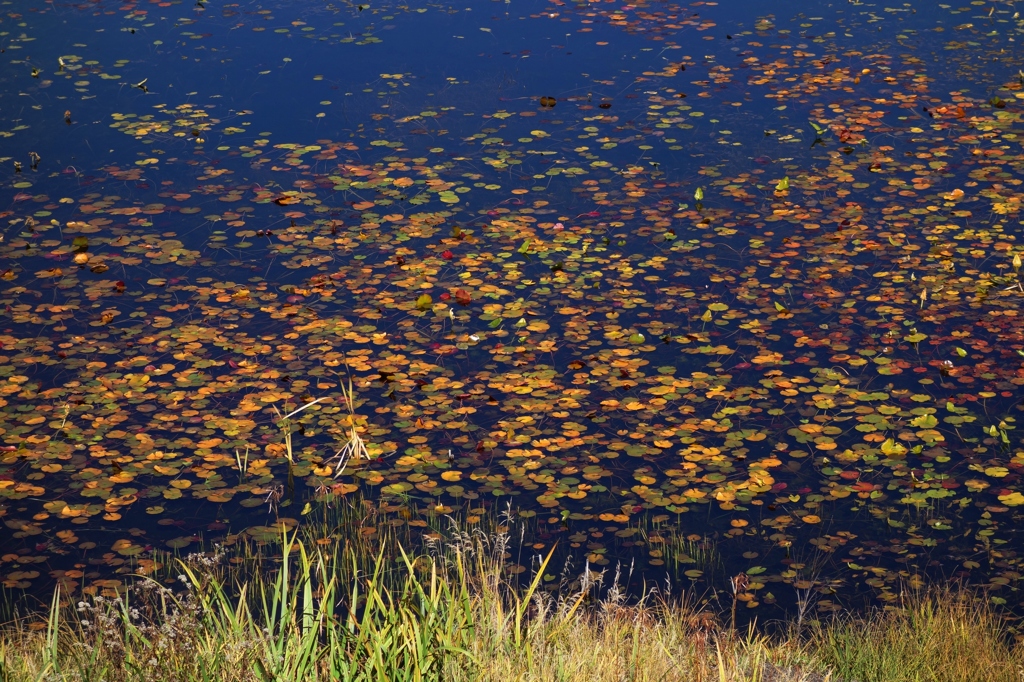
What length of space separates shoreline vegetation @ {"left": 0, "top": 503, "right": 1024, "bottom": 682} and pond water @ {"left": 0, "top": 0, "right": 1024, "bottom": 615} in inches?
10.4

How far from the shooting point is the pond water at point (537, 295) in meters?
5.63

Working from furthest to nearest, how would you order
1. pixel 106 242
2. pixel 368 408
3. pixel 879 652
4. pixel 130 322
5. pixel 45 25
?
pixel 45 25 → pixel 106 242 → pixel 130 322 → pixel 368 408 → pixel 879 652

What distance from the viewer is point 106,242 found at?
332 inches

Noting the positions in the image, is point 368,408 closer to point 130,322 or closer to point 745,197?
point 130,322

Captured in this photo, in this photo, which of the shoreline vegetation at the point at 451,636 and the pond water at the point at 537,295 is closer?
the shoreline vegetation at the point at 451,636

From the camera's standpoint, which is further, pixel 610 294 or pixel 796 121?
pixel 796 121

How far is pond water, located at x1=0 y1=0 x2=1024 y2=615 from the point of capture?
222 inches

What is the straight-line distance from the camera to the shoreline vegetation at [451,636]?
349 cm

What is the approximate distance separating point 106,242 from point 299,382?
108 inches

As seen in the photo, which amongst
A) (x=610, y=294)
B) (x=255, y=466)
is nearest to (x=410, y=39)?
(x=610, y=294)

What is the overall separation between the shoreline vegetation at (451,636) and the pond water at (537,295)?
26cm

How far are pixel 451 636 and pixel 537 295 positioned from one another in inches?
169

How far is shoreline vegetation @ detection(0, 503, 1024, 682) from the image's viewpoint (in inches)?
138

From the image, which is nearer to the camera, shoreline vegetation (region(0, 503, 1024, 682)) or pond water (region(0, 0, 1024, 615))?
shoreline vegetation (region(0, 503, 1024, 682))
